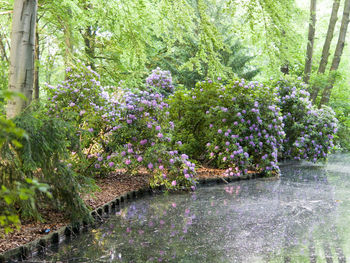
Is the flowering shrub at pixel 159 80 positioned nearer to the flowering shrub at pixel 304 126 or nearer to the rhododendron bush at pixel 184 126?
the rhododendron bush at pixel 184 126

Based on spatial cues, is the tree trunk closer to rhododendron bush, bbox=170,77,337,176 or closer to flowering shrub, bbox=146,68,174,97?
rhododendron bush, bbox=170,77,337,176

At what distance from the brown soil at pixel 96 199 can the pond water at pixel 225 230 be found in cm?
32

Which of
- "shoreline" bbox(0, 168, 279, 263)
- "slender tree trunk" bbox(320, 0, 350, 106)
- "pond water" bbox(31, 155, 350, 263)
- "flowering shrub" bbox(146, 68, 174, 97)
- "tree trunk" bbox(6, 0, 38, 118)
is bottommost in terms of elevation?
"pond water" bbox(31, 155, 350, 263)

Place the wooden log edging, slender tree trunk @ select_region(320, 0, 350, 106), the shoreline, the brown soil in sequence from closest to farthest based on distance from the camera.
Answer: the wooden log edging
the shoreline
the brown soil
slender tree trunk @ select_region(320, 0, 350, 106)

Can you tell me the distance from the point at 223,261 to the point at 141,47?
4359mm

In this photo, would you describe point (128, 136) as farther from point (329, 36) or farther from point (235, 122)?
point (329, 36)

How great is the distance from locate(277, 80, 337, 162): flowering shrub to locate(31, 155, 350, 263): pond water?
4585mm

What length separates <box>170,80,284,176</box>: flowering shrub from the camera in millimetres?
9172

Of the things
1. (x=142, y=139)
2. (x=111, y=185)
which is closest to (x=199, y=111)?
(x=142, y=139)

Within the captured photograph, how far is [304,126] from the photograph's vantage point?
11.7 m

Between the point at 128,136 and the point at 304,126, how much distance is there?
646cm

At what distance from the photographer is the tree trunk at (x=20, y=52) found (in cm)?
477

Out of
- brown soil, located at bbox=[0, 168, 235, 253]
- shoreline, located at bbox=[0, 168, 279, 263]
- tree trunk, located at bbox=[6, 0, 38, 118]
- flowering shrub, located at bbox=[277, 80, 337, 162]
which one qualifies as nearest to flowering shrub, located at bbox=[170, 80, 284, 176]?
shoreline, located at bbox=[0, 168, 279, 263]

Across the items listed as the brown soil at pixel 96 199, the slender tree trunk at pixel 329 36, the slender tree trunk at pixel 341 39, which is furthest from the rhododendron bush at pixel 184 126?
the slender tree trunk at pixel 329 36
